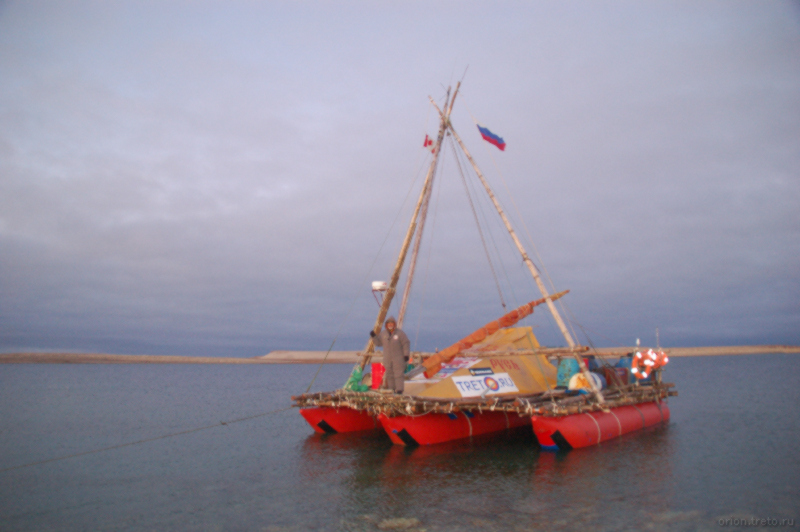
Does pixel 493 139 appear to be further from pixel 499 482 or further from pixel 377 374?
pixel 499 482

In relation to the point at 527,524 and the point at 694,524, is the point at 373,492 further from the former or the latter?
the point at 694,524

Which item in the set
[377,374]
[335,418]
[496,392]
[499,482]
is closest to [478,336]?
[496,392]

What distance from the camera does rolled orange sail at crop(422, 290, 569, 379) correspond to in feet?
58.3

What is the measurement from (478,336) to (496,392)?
2471 millimetres

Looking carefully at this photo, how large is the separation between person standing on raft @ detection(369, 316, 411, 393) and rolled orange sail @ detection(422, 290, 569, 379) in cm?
204

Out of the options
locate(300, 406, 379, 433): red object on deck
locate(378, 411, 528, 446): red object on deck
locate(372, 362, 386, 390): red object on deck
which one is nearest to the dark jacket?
locate(378, 411, 528, 446): red object on deck

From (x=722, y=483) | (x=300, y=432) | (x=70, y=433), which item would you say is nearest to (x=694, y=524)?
(x=722, y=483)

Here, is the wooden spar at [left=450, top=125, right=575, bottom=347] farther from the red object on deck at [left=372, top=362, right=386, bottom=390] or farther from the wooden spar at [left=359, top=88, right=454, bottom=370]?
the red object on deck at [left=372, top=362, right=386, bottom=390]

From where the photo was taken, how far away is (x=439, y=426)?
655 inches

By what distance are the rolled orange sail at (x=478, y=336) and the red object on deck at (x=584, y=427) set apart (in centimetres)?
399

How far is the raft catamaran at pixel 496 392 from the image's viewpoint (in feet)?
49.9

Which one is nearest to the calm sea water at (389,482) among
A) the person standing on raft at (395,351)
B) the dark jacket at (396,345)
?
the person standing on raft at (395,351)

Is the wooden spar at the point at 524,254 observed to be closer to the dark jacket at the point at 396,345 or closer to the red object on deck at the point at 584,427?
the red object on deck at the point at 584,427

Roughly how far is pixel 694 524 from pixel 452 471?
590 centimetres
